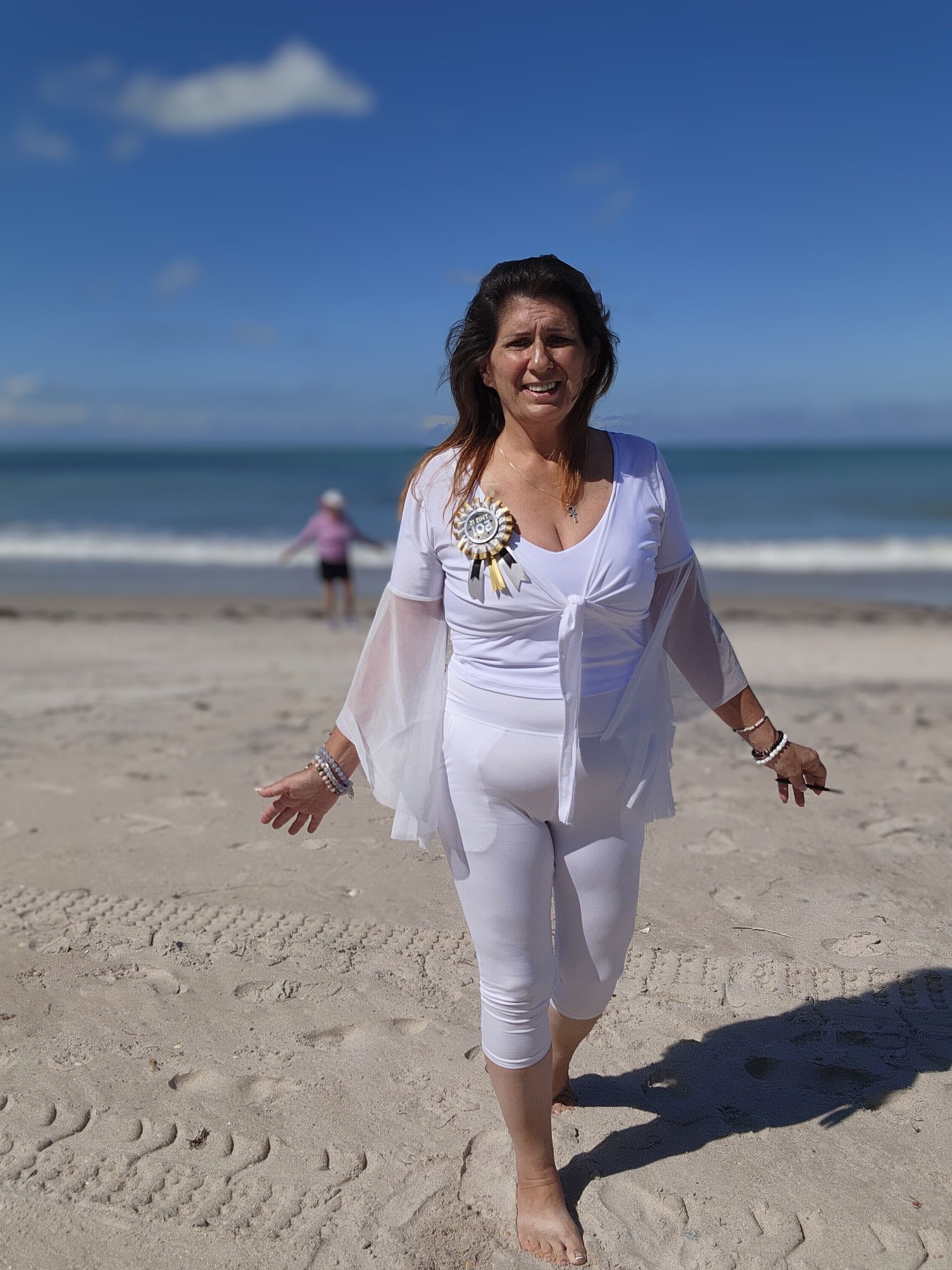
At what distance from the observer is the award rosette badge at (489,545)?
207 centimetres

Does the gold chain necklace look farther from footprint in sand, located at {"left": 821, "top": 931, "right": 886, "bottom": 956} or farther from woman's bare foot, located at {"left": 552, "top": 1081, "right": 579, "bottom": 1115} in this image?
footprint in sand, located at {"left": 821, "top": 931, "right": 886, "bottom": 956}

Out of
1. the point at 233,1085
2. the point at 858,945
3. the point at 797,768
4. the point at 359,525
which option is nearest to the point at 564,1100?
the point at 233,1085

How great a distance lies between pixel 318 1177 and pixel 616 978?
2.88 feet

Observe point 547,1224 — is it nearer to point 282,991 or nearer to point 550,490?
point 282,991

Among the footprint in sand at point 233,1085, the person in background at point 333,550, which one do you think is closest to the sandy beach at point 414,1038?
the footprint in sand at point 233,1085

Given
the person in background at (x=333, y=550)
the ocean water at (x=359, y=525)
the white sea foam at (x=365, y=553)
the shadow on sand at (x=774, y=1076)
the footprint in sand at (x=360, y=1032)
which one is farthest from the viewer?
the white sea foam at (x=365, y=553)

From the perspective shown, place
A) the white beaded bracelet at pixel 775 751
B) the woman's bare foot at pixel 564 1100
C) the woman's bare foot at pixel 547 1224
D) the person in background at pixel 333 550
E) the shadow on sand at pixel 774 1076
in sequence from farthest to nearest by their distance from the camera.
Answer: the person in background at pixel 333 550 < the woman's bare foot at pixel 564 1100 < the shadow on sand at pixel 774 1076 < the white beaded bracelet at pixel 775 751 < the woman's bare foot at pixel 547 1224

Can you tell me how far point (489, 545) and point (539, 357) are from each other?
409 mm

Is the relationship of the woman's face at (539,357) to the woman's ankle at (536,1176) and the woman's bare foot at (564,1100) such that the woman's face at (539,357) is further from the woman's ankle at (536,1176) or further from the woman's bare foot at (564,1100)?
the woman's bare foot at (564,1100)

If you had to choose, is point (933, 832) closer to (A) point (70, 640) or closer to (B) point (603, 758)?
(B) point (603, 758)

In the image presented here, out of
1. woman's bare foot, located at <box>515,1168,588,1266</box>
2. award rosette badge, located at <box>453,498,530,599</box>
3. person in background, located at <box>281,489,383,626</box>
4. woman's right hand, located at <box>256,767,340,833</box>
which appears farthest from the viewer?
person in background, located at <box>281,489,383,626</box>

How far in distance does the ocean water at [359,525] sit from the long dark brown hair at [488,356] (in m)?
11.6

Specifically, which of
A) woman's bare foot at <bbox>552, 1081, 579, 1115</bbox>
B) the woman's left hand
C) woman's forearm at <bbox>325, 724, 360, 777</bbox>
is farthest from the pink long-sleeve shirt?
the woman's left hand

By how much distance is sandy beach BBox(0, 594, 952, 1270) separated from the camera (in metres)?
2.30
